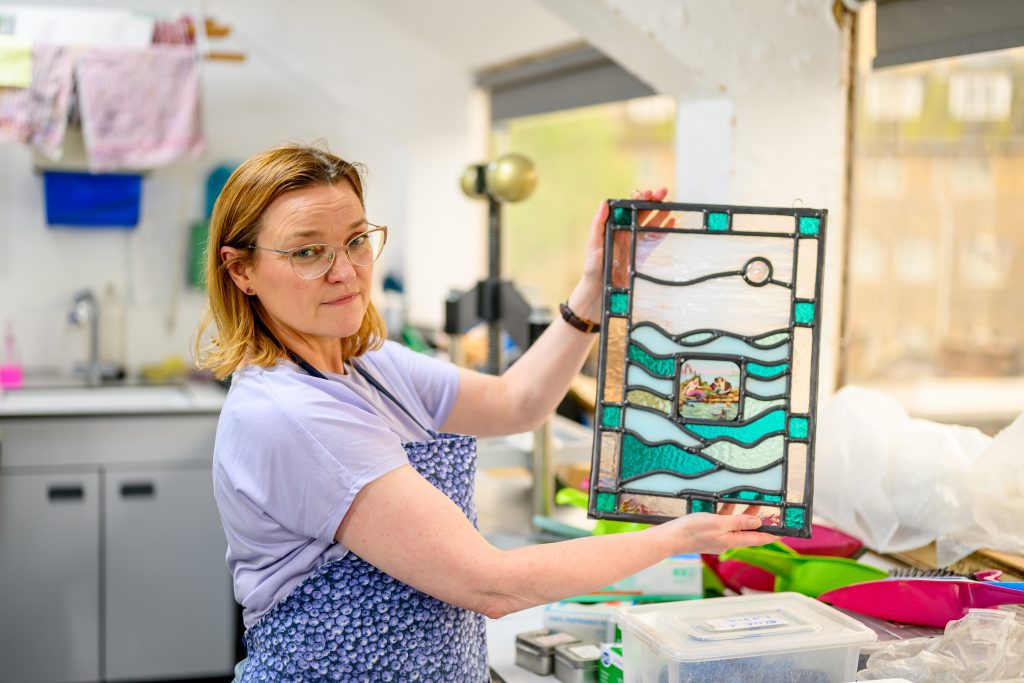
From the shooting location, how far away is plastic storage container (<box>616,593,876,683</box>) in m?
1.33

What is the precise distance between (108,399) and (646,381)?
2731mm

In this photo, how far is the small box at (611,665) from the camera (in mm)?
1499

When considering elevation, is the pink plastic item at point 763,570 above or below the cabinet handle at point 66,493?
above

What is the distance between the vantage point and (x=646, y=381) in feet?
4.75

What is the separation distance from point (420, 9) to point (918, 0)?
225 cm

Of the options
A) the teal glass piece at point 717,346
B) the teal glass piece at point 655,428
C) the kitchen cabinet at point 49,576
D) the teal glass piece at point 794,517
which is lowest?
the kitchen cabinet at point 49,576

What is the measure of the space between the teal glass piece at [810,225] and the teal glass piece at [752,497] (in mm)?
359

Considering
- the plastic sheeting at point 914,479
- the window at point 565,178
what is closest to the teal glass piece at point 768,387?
the plastic sheeting at point 914,479

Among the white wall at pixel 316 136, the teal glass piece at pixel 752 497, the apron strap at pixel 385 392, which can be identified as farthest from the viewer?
the white wall at pixel 316 136

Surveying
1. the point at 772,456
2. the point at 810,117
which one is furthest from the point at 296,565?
the point at 810,117

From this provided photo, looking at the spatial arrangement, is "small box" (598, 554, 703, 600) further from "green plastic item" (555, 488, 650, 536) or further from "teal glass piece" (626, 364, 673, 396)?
"teal glass piece" (626, 364, 673, 396)

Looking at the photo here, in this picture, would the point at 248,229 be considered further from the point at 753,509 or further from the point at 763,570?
the point at 763,570

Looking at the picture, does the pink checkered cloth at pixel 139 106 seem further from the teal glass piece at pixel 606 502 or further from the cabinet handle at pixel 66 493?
the teal glass piece at pixel 606 502

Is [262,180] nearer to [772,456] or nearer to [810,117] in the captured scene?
[772,456]
